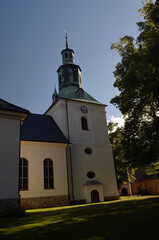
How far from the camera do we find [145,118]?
20375 mm

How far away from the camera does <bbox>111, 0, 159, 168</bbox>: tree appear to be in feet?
48.3

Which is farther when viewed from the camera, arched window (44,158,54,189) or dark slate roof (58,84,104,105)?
dark slate roof (58,84,104,105)

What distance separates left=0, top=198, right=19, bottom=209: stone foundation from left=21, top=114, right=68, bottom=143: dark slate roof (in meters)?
10.8

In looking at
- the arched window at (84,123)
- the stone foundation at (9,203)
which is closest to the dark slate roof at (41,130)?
the arched window at (84,123)

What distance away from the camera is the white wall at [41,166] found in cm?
2123

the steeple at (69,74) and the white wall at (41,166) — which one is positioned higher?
the steeple at (69,74)

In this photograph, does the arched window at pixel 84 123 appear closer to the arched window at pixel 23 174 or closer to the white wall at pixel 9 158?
the arched window at pixel 23 174

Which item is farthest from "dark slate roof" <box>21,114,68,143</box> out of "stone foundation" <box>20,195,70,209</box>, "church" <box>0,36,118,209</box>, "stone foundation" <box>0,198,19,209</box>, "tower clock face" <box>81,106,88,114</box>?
"stone foundation" <box>0,198,19,209</box>

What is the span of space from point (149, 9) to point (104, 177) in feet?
65.1

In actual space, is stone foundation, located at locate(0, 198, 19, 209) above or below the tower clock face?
below

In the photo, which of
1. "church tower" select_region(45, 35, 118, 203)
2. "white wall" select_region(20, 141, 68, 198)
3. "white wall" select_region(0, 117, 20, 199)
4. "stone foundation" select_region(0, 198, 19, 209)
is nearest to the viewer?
"stone foundation" select_region(0, 198, 19, 209)

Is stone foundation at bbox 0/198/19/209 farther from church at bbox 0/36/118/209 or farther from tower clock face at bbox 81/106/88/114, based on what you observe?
tower clock face at bbox 81/106/88/114

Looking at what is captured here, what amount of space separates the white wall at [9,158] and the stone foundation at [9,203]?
184mm

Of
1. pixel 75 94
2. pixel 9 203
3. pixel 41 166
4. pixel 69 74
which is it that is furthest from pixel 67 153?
pixel 69 74
